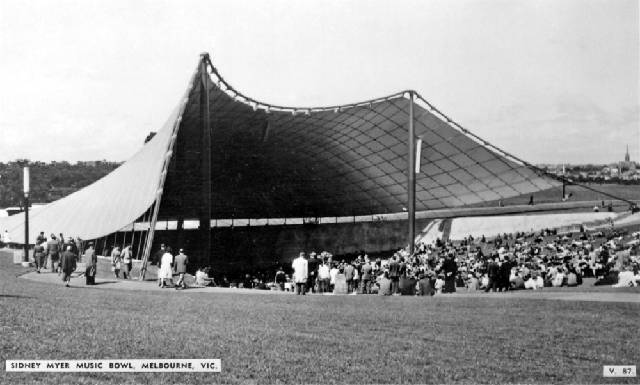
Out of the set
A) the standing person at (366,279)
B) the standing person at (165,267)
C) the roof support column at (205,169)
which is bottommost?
the standing person at (366,279)

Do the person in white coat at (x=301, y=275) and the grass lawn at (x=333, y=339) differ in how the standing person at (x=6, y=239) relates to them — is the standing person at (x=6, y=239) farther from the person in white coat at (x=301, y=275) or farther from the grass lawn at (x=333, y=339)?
the grass lawn at (x=333, y=339)

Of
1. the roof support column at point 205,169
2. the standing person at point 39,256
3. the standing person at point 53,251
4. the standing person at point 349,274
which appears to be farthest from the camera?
the roof support column at point 205,169

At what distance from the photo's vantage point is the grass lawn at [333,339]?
8.16 m

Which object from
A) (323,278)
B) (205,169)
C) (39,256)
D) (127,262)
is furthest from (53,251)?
(323,278)

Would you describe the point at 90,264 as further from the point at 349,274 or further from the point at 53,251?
the point at 349,274

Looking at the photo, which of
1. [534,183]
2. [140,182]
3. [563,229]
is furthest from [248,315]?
[534,183]

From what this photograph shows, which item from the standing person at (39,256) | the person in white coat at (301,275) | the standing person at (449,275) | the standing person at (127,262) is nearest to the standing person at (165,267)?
the person in white coat at (301,275)

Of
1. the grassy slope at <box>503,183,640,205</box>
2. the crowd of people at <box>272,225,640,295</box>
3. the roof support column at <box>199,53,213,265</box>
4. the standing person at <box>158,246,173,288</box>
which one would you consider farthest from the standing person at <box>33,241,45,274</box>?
the grassy slope at <box>503,183,640,205</box>

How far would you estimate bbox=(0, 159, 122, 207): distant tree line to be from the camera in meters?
76.6

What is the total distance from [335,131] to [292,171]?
23.9ft

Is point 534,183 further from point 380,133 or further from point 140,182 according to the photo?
point 140,182

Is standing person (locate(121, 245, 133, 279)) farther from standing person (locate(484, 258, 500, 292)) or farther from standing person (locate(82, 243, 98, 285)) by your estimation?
standing person (locate(484, 258, 500, 292))

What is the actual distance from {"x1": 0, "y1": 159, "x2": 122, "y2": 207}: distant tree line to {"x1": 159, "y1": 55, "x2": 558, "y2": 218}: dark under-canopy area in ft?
96.3

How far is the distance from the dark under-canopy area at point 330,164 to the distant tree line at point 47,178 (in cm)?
2935
